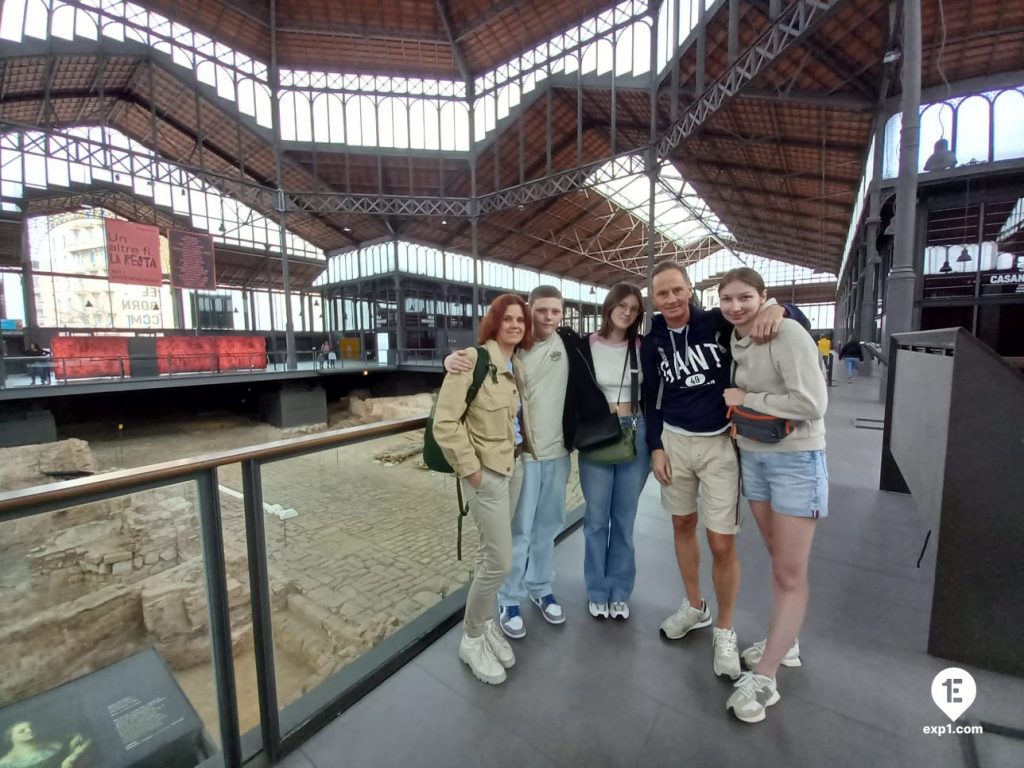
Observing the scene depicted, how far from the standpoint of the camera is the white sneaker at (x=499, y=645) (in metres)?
2.03

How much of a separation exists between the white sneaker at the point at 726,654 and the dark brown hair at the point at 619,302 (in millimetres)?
1434

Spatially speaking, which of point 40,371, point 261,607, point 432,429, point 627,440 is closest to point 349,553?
point 261,607

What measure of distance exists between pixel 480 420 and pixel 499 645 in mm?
1082

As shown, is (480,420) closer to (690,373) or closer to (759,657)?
(690,373)

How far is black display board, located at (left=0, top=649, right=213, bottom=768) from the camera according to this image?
1.47 metres

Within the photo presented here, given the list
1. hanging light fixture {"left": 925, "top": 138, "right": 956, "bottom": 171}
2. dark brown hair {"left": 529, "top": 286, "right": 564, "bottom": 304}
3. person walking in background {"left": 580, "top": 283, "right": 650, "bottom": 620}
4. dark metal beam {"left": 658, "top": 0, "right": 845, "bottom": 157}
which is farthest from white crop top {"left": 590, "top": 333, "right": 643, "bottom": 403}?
dark metal beam {"left": 658, "top": 0, "right": 845, "bottom": 157}

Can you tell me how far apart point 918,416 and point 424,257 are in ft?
81.1

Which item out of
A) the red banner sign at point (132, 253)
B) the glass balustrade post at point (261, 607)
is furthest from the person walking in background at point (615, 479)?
the red banner sign at point (132, 253)

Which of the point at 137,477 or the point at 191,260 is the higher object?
the point at 191,260

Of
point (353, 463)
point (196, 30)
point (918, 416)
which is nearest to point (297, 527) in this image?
point (353, 463)

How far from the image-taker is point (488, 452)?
189 cm

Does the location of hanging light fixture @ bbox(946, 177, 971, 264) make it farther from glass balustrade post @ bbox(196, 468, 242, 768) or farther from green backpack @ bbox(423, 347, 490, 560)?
glass balustrade post @ bbox(196, 468, 242, 768)

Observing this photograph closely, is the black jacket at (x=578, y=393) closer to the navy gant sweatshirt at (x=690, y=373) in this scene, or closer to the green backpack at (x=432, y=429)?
the navy gant sweatshirt at (x=690, y=373)

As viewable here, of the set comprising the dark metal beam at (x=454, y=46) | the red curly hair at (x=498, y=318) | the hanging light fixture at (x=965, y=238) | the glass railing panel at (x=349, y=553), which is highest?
the dark metal beam at (x=454, y=46)
